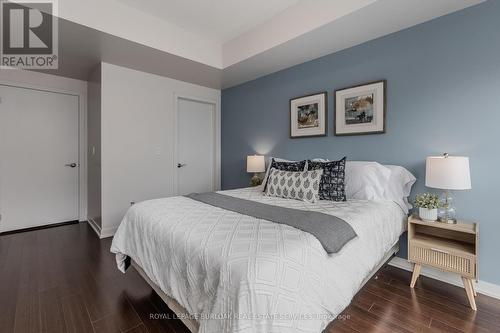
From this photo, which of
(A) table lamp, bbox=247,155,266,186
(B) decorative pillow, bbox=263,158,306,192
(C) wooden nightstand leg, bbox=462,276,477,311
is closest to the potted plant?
(C) wooden nightstand leg, bbox=462,276,477,311

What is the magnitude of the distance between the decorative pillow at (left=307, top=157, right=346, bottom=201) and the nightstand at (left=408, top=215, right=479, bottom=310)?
0.62m

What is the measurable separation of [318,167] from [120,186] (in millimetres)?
2709

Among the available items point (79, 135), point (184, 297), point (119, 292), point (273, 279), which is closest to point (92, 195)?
point (79, 135)

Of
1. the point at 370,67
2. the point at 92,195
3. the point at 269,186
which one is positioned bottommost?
the point at 92,195

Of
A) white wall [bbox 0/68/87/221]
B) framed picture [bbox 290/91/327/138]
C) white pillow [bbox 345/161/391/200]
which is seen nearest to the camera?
white pillow [bbox 345/161/391/200]

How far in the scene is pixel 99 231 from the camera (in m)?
3.24

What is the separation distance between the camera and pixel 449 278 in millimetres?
2111

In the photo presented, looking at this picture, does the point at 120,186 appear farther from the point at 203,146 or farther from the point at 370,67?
the point at 370,67

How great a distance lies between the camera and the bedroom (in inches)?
52.1

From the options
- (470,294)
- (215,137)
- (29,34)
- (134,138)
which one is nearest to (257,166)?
(215,137)

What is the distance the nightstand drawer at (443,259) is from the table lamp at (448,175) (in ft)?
0.89

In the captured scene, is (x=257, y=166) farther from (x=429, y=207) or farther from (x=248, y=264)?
(x=248, y=264)

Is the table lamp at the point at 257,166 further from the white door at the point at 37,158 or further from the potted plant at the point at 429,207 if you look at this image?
the white door at the point at 37,158

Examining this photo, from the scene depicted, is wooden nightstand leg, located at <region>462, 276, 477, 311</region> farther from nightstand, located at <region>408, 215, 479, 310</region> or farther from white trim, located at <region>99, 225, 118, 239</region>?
white trim, located at <region>99, 225, 118, 239</region>
